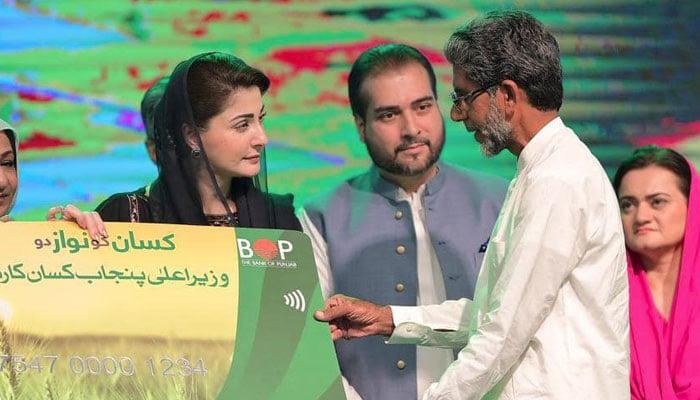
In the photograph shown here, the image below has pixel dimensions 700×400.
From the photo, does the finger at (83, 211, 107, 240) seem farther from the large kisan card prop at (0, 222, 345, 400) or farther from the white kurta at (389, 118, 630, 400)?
the white kurta at (389, 118, 630, 400)

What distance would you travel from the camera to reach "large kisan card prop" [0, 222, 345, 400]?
2641mm

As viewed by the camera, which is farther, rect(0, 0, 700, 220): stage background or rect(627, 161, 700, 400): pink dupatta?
rect(0, 0, 700, 220): stage background

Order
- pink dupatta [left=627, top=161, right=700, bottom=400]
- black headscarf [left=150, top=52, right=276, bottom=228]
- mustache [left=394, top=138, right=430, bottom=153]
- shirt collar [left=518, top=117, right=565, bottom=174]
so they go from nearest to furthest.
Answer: shirt collar [left=518, top=117, right=565, bottom=174] < black headscarf [left=150, top=52, right=276, bottom=228] < pink dupatta [left=627, top=161, right=700, bottom=400] < mustache [left=394, top=138, right=430, bottom=153]

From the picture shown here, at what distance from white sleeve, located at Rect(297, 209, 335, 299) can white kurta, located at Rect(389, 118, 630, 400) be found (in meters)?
1.15

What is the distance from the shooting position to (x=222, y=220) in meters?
3.18

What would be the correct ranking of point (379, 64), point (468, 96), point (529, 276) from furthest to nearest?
point (379, 64) → point (468, 96) → point (529, 276)

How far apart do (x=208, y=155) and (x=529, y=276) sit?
40.5 inches

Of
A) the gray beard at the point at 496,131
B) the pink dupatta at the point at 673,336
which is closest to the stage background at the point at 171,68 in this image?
the pink dupatta at the point at 673,336

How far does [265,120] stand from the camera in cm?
430

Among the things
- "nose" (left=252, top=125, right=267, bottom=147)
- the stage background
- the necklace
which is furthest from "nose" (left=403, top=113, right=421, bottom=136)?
the necklace

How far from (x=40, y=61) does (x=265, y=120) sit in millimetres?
853

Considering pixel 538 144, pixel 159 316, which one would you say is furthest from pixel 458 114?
pixel 159 316

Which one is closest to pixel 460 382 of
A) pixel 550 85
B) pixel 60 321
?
pixel 550 85

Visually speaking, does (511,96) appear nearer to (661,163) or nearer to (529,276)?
(529,276)
